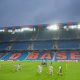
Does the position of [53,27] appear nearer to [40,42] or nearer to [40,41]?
[40,41]

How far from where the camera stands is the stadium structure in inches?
2817

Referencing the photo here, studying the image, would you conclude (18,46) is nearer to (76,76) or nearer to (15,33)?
(15,33)

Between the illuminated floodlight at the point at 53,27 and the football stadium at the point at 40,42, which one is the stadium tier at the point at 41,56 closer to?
the football stadium at the point at 40,42

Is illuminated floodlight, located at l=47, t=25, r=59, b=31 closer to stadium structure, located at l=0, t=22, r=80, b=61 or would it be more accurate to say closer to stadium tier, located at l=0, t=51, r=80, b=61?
stadium structure, located at l=0, t=22, r=80, b=61

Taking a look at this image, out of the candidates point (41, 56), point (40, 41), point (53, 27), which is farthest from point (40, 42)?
point (41, 56)

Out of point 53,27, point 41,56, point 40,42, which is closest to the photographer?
point 41,56

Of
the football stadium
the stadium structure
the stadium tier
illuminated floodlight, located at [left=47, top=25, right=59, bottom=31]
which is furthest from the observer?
illuminated floodlight, located at [left=47, top=25, right=59, bottom=31]

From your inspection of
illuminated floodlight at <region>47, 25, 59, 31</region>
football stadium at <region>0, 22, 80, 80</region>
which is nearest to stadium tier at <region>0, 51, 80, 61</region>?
football stadium at <region>0, 22, 80, 80</region>

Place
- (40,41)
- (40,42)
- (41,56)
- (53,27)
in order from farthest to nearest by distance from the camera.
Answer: (53,27), (40,41), (40,42), (41,56)

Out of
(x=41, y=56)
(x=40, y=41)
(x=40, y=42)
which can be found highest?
(x=40, y=41)

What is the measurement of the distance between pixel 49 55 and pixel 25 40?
46.5ft

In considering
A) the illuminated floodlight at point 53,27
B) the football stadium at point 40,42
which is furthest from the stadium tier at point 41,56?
the illuminated floodlight at point 53,27

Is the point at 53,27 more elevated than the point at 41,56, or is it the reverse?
the point at 53,27

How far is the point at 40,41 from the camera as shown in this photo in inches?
3100
